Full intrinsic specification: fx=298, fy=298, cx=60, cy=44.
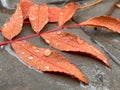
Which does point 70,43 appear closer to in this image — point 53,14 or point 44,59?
point 44,59

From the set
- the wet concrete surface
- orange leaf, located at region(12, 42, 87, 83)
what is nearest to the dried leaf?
the wet concrete surface

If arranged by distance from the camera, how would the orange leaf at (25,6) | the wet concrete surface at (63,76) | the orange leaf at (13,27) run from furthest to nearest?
the orange leaf at (25,6), the orange leaf at (13,27), the wet concrete surface at (63,76)

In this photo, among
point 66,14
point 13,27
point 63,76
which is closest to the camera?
point 63,76

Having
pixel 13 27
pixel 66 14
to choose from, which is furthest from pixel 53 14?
pixel 13 27

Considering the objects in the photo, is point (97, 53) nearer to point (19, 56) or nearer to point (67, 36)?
point (67, 36)

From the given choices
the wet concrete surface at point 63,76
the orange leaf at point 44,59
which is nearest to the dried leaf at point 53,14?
the wet concrete surface at point 63,76

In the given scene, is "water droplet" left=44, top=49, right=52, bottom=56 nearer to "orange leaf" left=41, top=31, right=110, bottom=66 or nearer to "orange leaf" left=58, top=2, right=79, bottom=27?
"orange leaf" left=41, top=31, right=110, bottom=66

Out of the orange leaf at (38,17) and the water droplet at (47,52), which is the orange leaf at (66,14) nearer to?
the orange leaf at (38,17)
